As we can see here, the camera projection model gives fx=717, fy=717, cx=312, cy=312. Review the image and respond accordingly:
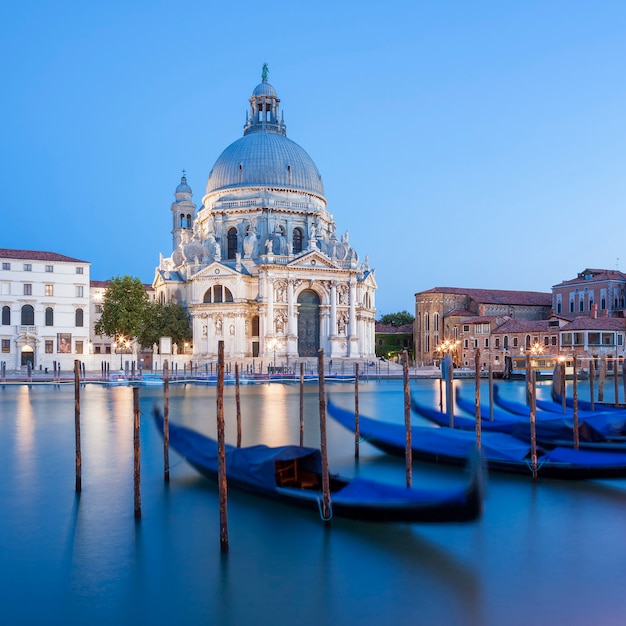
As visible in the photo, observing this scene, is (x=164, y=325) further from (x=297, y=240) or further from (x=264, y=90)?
(x=264, y=90)

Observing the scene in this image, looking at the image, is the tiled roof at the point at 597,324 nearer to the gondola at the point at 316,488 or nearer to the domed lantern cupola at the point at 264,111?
the domed lantern cupola at the point at 264,111

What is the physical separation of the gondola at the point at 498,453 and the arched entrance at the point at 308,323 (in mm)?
27183

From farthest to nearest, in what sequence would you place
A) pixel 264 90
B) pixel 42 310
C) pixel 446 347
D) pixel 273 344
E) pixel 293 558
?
pixel 264 90 → pixel 446 347 → pixel 273 344 → pixel 42 310 → pixel 293 558

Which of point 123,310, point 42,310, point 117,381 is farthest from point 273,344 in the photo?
point 42,310

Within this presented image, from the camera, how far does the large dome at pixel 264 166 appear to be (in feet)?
149

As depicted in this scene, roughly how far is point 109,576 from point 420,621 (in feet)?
10.9

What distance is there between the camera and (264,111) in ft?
165

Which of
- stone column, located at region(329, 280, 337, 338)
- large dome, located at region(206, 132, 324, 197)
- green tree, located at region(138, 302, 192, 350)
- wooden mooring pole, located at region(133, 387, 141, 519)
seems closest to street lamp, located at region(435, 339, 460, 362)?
stone column, located at region(329, 280, 337, 338)

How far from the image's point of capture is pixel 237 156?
4653 centimetres

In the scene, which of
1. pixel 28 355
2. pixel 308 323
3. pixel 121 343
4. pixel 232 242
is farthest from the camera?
pixel 232 242

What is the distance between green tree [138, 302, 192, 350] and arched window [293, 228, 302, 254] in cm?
828

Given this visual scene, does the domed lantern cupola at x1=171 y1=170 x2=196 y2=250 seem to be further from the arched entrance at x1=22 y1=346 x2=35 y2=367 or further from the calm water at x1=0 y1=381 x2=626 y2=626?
the calm water at x1=0 y1=381 x2=626 y2=626

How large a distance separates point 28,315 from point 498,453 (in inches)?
1211

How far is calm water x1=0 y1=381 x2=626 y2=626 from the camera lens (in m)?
6.61
